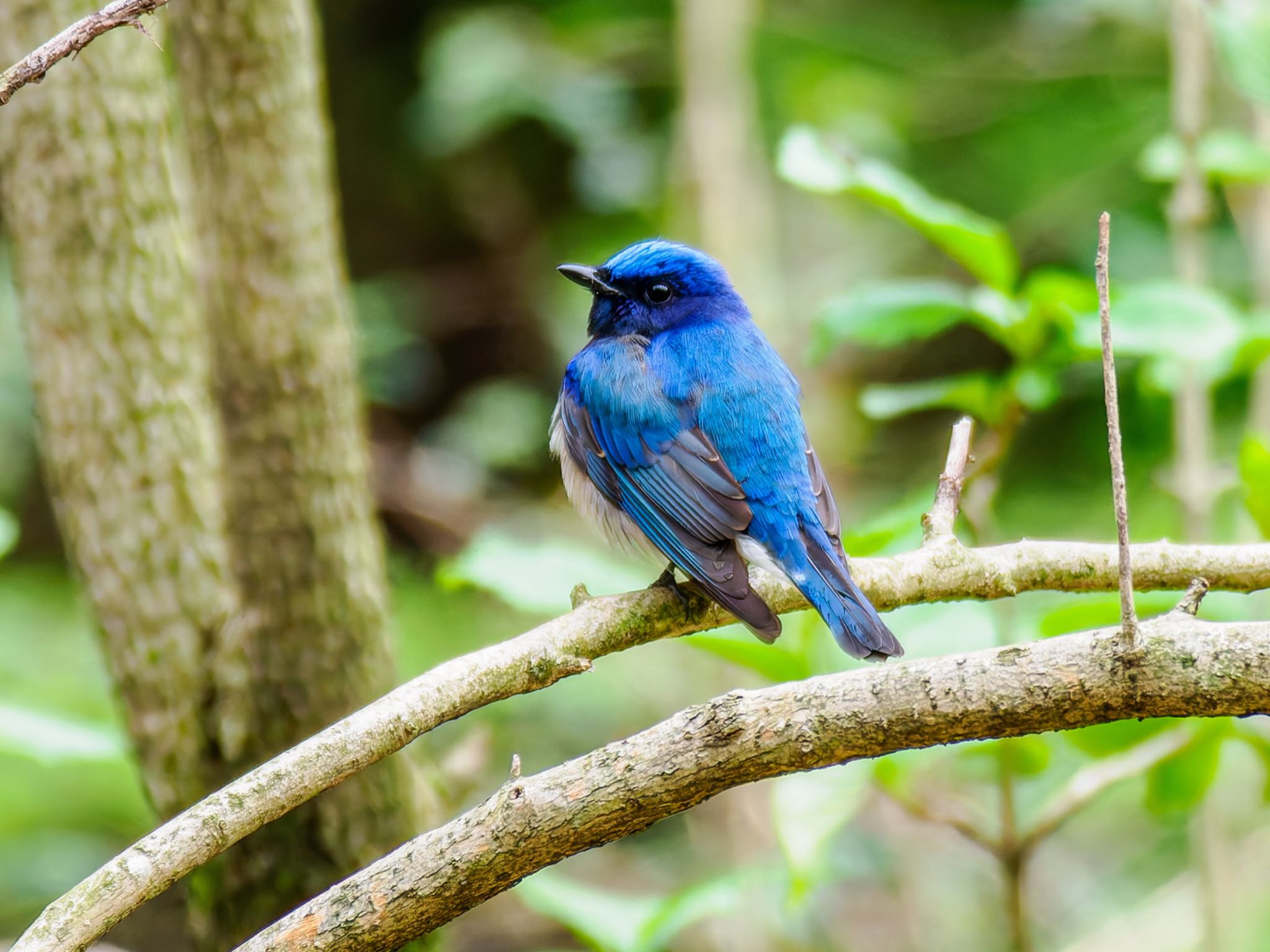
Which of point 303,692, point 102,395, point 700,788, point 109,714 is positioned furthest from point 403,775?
point 109,714

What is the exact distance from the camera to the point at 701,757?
182cm

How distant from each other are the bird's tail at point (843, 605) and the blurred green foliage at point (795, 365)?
6.6 inches

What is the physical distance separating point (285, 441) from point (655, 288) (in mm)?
1302

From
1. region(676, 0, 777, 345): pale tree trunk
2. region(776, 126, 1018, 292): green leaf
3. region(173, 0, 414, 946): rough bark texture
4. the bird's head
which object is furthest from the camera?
region(676, 0, 777, 345): pale tree trunk

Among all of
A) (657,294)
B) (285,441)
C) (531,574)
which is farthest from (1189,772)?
(285,441)

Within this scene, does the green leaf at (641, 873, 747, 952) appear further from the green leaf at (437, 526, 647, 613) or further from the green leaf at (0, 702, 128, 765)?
the green leaf at (0, 702, 128, 765)

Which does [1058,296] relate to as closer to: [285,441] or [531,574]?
[531,574]

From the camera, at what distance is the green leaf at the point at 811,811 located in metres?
2.52

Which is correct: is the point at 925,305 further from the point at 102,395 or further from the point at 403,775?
the point at 102,395

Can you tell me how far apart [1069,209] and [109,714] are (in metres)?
5.57

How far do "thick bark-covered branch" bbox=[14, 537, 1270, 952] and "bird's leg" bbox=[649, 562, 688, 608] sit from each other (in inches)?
1.0

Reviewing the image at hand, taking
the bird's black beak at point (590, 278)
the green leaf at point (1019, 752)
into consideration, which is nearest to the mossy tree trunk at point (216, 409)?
the bird's black beak at point (590, 278)

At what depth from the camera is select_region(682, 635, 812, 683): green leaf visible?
2.75 meters

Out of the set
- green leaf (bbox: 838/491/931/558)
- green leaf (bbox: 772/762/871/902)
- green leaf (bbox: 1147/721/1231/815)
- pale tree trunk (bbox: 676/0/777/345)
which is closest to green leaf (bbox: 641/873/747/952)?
green leaf (bbox: 772/762/871/902)
